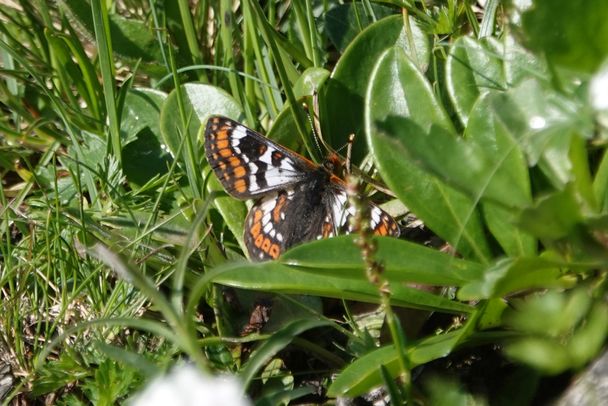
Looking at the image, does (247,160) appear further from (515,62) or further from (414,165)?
(515,62)

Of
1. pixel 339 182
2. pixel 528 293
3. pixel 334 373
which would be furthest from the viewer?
pixel 339 182

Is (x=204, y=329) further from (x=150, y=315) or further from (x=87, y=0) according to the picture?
(x=87, y=0)

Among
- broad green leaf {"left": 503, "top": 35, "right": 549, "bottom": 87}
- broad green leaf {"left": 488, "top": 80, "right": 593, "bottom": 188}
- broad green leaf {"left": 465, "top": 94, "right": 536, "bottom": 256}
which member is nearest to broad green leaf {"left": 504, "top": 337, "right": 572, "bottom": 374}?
broad green leaf {"left": 488, "top": 80, "right": 593, "bottom": 188}

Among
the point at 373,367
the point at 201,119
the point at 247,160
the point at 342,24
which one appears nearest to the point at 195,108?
the point at 201,119

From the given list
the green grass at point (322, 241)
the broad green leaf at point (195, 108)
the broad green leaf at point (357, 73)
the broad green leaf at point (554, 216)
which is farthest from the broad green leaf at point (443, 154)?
the broad green leaf at point (195, 108)

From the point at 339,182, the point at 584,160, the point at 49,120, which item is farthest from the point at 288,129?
the point at 584,160

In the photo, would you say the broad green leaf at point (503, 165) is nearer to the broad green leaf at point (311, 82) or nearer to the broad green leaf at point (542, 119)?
the broad green leaf at point (542, 119)
